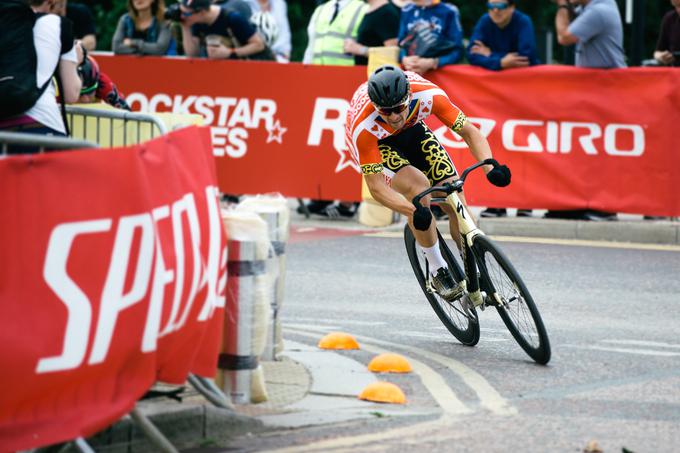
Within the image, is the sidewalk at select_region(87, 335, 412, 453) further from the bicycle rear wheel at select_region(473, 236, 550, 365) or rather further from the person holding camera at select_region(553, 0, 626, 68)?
the person holding camera at select_region(553, 0, 626, 68)

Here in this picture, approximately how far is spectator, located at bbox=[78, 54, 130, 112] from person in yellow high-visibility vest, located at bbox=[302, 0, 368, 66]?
169 inches

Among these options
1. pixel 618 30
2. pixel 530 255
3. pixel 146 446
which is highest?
pixel 618 30

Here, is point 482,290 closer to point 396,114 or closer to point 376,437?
point 396,114

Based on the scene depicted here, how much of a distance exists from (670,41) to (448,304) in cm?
650

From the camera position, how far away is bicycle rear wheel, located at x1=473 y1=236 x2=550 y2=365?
8.36 meters

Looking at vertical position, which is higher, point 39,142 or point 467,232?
point 39,142

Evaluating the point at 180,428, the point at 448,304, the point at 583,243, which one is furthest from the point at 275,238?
the point at 583,243

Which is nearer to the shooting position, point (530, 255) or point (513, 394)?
point (513, 394)

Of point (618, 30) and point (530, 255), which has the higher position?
point (618, 30)

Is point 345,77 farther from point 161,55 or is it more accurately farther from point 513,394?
point 513,394

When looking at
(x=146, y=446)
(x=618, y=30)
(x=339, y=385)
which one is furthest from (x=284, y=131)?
(x=146, y=446)

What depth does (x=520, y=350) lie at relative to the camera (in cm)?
901

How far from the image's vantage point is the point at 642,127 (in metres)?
14.2

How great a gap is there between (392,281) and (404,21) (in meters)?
4.05
